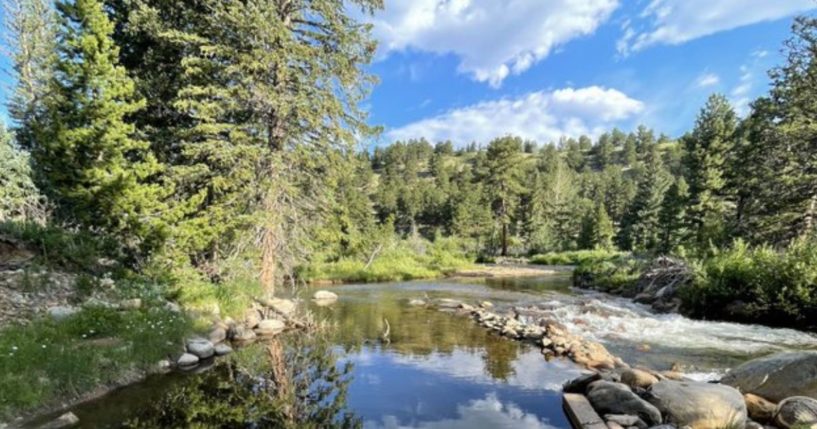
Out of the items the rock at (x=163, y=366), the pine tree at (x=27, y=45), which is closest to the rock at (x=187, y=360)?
the rock at (x=163, y=366)

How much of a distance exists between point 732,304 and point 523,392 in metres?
11.6

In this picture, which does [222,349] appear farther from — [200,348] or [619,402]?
[619,402]

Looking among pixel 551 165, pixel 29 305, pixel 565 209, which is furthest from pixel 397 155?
pixel 29 305

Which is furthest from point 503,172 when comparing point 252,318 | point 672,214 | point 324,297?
point 252,318

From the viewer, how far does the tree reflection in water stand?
6.57 meters

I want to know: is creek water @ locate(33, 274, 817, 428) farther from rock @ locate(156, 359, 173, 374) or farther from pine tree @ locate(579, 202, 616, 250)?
pine tree @ locate(579, 202, 616, 250)

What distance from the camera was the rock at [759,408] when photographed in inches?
255

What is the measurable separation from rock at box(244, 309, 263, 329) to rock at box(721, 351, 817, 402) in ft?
37.5

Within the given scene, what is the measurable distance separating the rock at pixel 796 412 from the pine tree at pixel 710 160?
2965 centimetres

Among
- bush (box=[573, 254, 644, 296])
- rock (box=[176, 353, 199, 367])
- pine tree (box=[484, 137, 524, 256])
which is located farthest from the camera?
pine tree (box=[484, 137, 524, 256])

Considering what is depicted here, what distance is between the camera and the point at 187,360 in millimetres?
9539

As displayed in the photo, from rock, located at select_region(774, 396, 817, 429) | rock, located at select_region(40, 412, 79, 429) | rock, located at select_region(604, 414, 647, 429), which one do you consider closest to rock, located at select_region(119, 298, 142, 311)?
rock, located at select_region(40, 412, 79, 429)

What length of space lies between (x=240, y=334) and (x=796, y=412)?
37.3 ft

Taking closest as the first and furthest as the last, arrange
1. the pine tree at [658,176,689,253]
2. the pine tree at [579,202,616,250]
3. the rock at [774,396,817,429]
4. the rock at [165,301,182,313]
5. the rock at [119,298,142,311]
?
the rock at [774,396,817,429], the rock at [119,298,142,311], the rock at [165,301,182,313], the pine tree at [658,176,689,253], the pine tree at [579,202,616,250]
